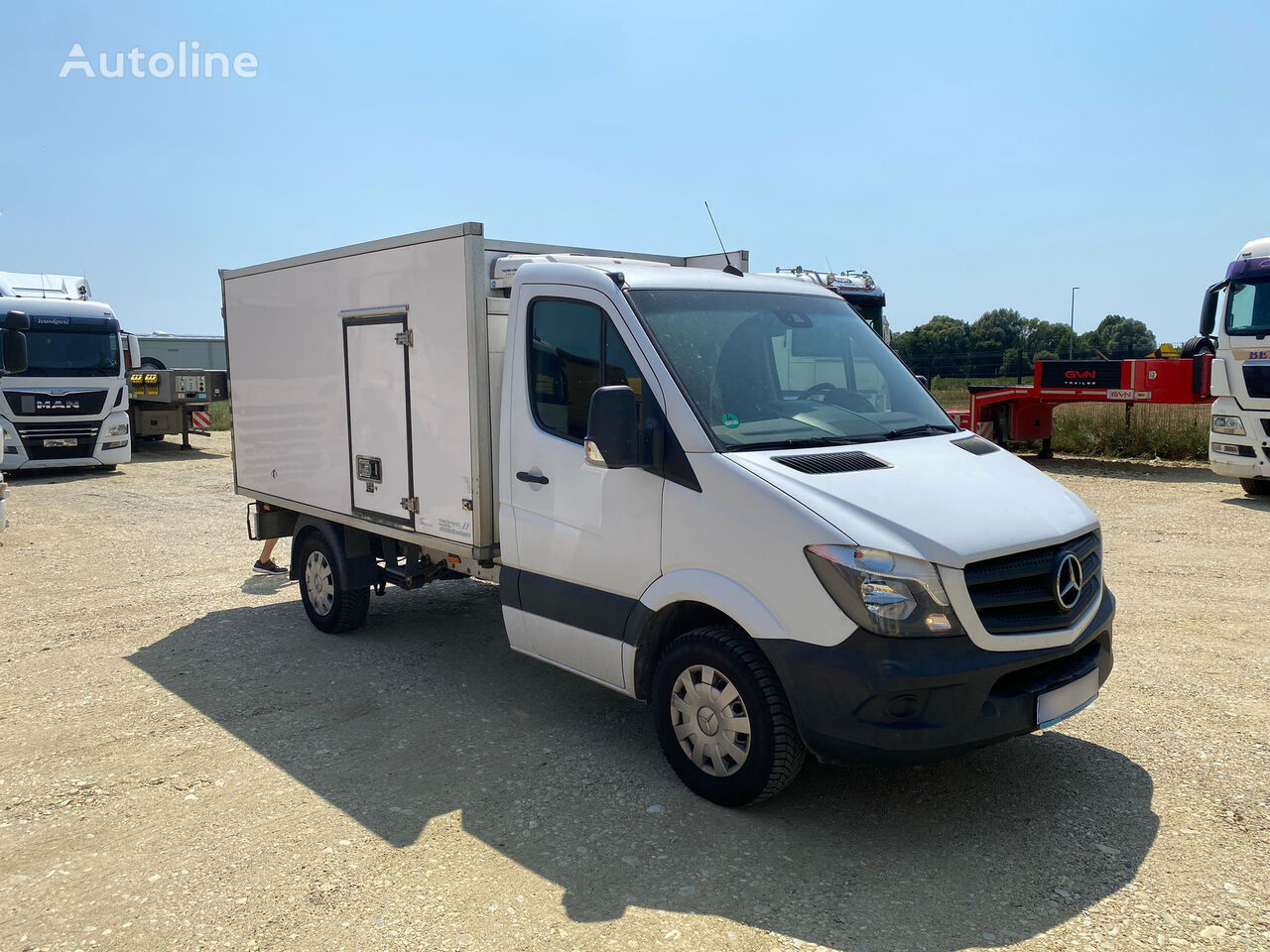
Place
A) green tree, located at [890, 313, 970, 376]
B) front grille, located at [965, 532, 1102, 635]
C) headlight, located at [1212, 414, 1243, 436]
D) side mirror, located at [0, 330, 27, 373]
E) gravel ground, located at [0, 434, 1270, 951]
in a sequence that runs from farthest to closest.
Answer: green tree, located at [890, 313, 970, 376] → headlight, located at [1212, 414, 1243, 436] → side mirror, located at [0, 330, 27, 373] → front grille, located at [965, 532, 1102, 635] → gravel ground, located at [0, 434, 1270, 951]

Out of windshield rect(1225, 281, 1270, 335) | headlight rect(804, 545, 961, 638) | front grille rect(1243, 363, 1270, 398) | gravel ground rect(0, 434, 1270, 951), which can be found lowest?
gravel ground rect(0, 434, 1270, 951)

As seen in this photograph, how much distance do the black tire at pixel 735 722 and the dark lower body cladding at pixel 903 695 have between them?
128mm

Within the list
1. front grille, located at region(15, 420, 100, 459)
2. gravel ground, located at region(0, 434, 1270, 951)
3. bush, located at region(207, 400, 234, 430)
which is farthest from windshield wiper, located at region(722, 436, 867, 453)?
bush, located at region(207, 400, 234, 430)

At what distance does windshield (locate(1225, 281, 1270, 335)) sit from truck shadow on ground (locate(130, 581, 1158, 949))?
9832 mm

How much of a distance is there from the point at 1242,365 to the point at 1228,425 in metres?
0.80

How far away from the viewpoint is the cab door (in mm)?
4656

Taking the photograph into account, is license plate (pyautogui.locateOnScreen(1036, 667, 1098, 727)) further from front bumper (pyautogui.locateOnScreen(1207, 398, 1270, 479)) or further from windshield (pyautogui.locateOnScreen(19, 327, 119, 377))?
windshield (pyautogui.locateOnScreen(19, 327, 119, 377))

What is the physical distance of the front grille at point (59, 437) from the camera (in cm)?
1800

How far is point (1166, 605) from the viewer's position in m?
7.70

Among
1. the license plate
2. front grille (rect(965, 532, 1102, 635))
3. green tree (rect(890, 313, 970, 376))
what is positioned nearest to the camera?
front grille (rect(965, 532, 1102, 635))

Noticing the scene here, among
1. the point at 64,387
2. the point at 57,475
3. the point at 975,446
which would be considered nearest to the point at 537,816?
the point at 975,446

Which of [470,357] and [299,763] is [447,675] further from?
[470,357]

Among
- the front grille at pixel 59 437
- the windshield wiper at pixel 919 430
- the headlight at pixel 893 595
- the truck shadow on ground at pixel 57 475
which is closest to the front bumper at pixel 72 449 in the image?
the front grille at pixel 59 437

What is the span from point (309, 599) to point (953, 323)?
51.9 metres
